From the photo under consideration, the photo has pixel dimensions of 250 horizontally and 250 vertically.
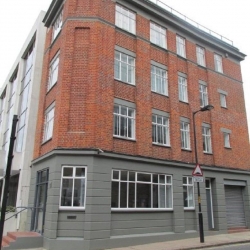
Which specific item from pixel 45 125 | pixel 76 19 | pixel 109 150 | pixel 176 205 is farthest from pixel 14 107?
pixel 176 205

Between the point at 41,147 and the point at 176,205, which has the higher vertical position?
the point at 41,147

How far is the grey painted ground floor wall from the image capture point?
12.2m

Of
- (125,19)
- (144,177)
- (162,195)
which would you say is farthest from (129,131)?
(125,19)

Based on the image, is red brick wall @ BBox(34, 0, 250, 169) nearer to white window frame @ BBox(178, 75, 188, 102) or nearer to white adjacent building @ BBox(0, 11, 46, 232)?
white window frame @ BBox(178, 75, 188, 102)

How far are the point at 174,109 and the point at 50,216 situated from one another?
378 inches

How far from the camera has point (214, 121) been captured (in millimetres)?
19844

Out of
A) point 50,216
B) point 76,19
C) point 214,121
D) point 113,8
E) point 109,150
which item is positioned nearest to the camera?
point 50,216

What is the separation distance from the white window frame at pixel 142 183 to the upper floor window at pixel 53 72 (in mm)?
6473

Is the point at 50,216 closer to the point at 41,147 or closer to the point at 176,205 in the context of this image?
the point at 41,147

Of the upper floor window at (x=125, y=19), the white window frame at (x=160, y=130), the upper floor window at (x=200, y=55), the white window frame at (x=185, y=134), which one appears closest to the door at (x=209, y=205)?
the white window frame at (x=185, y=134)

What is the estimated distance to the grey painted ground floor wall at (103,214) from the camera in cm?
1218

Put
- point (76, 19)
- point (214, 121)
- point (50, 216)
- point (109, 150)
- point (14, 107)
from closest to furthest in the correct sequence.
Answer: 1. point (50, 216)
2. point (109, 150)
3. point (76, 19)
4. point (214, 121)
5. point (14, 107)

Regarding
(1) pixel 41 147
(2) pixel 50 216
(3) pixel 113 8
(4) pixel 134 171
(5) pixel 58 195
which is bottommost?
(2) pixel 50 216

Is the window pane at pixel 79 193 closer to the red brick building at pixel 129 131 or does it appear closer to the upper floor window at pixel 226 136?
the red brick building at pixel 129 131
